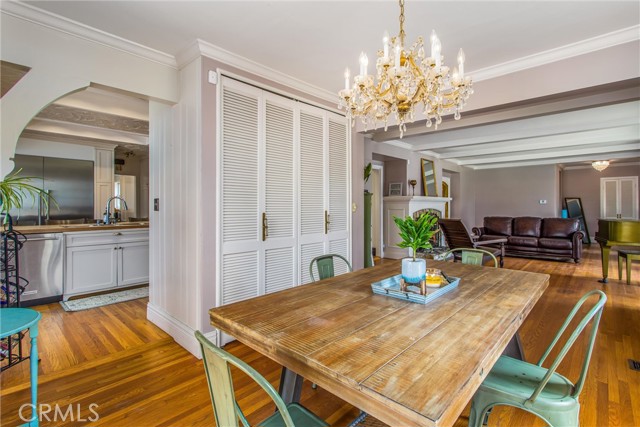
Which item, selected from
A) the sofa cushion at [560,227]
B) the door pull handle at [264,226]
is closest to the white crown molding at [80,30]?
the door pull handle at [264,226]

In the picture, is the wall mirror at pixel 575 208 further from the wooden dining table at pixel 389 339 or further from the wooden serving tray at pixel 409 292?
the wooden serving tray at pixel 409 292

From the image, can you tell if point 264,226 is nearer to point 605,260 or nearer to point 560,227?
point 605,260

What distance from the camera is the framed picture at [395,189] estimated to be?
6.75 metres

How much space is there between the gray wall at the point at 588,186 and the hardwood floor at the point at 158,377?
820 cm

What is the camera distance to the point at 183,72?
272cm

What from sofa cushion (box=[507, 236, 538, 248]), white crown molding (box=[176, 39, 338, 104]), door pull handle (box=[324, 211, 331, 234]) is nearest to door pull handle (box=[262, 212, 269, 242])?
door pull handle (box=[324, 211, 331, 234])

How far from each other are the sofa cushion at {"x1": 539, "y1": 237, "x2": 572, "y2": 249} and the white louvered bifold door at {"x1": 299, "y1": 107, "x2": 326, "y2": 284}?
5.76 metres

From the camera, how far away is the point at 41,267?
11.7 feet

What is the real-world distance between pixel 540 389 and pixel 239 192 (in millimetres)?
2415

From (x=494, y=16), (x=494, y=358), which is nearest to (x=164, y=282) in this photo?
(x=494, y=358)

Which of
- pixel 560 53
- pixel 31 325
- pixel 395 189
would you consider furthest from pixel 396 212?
pixel 31 325

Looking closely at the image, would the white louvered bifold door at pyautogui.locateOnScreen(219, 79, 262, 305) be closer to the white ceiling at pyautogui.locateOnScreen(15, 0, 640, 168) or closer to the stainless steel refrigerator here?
the white ceiling at pyautogui.locateOnScreen(15, 0, 640, 168)

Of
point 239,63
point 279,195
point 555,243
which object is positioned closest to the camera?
point 239,63

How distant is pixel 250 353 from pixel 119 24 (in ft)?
9.01
